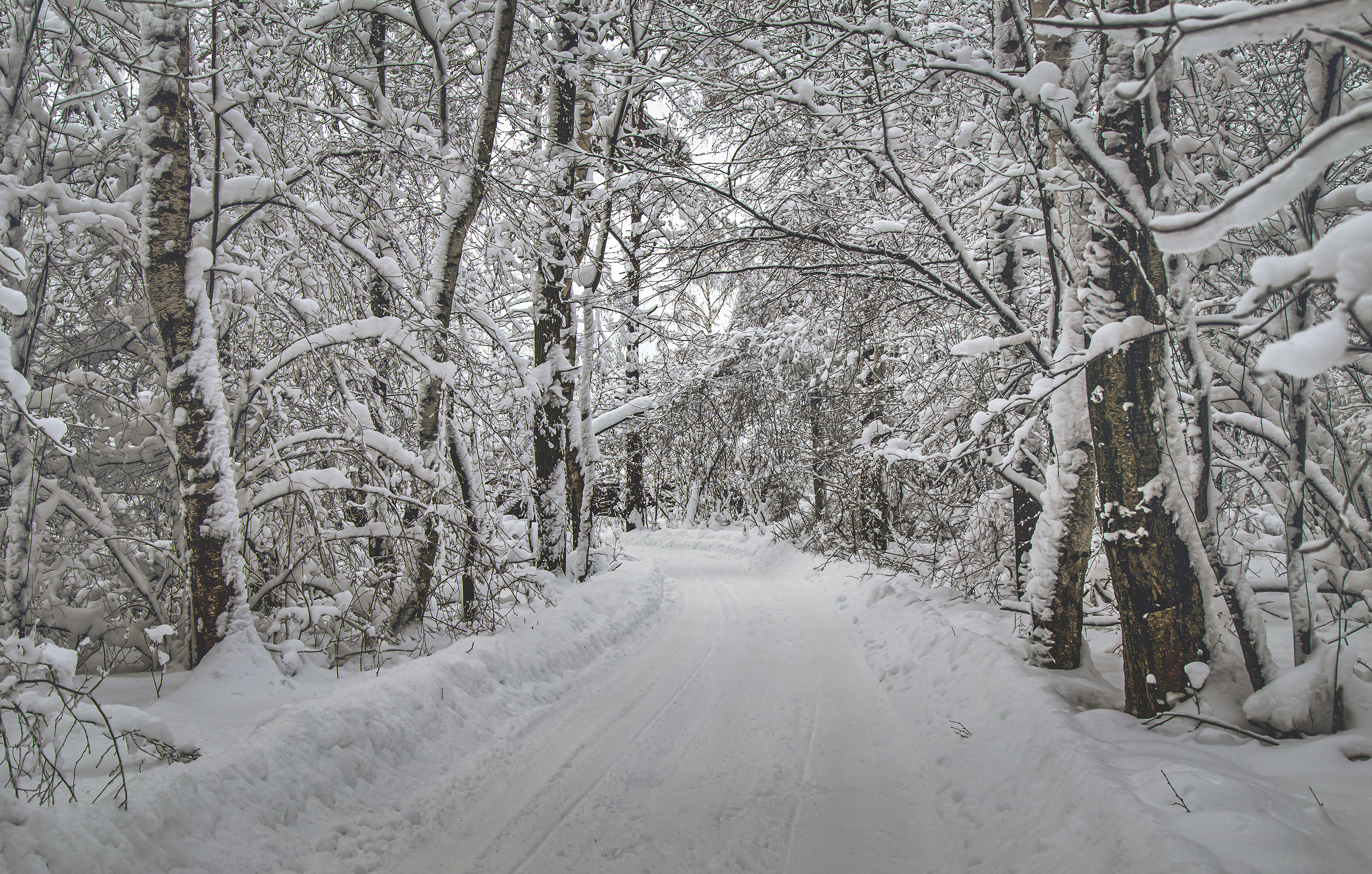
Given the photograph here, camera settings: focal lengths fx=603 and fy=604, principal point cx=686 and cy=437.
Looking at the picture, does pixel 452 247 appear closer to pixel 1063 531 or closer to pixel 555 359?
pixel 555 359

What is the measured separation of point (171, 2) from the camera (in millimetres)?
2936

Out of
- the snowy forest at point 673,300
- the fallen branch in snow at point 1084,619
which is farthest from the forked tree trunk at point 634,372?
the fallen branch in snow at point 1084,619

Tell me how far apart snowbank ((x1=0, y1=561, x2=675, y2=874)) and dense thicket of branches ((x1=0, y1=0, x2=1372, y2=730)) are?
66cm

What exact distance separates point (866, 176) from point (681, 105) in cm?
669

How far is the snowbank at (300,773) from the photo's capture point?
2.35 m

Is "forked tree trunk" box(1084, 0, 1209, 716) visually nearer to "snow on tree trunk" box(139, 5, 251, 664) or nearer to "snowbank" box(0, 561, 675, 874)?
"snowbank" box(0, 561, 675, 874)

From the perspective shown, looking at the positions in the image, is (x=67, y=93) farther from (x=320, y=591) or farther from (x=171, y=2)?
(x=320, y=591)

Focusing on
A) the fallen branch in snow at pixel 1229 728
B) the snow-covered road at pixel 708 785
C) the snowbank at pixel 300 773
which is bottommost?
the snow-covered road at pixel 708 785

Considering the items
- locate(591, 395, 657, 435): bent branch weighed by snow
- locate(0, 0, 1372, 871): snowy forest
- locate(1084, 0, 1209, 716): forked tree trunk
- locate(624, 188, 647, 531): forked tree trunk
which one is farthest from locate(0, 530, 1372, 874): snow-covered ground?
locate(591, 395, 657, 435): bent branch weighed by snow

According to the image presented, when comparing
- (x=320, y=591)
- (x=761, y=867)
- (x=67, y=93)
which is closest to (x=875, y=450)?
(x=761, y=867)

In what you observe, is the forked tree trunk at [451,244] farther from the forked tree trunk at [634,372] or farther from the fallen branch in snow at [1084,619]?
the fallen branch in snow at [1084,619]

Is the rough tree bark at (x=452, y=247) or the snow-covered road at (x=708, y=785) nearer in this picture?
the snow-covered road at (x=708, y=785)

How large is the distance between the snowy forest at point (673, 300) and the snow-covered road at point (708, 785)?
48 cm

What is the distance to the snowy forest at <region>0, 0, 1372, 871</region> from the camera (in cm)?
292
